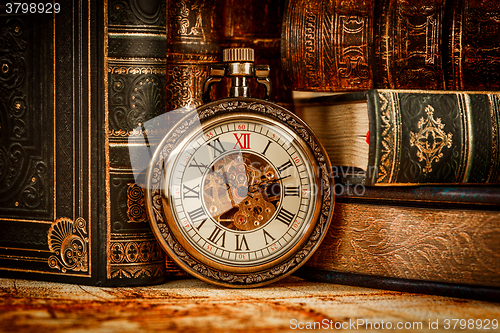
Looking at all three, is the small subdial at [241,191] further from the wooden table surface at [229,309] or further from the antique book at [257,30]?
the antique book at [257,30]

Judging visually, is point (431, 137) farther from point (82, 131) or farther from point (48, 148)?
point (48, 148)

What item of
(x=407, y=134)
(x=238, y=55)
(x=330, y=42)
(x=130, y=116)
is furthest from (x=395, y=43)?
(x=130, y=116)

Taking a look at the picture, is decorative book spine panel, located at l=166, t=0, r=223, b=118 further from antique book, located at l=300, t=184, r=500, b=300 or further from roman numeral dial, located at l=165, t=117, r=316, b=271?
antique book, located at l=300, t=184, r=500, b=300

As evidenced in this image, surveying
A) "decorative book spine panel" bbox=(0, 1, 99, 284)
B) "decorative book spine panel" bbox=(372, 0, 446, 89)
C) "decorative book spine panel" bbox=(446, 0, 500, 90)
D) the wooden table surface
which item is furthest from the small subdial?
"decorative book spine panel" bbox=(446, 0, 500, 90)

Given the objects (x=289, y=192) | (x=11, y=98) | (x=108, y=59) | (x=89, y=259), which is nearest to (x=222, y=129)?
(x=289, y=192)

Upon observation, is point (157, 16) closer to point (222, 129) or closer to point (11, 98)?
point (222, 129)
